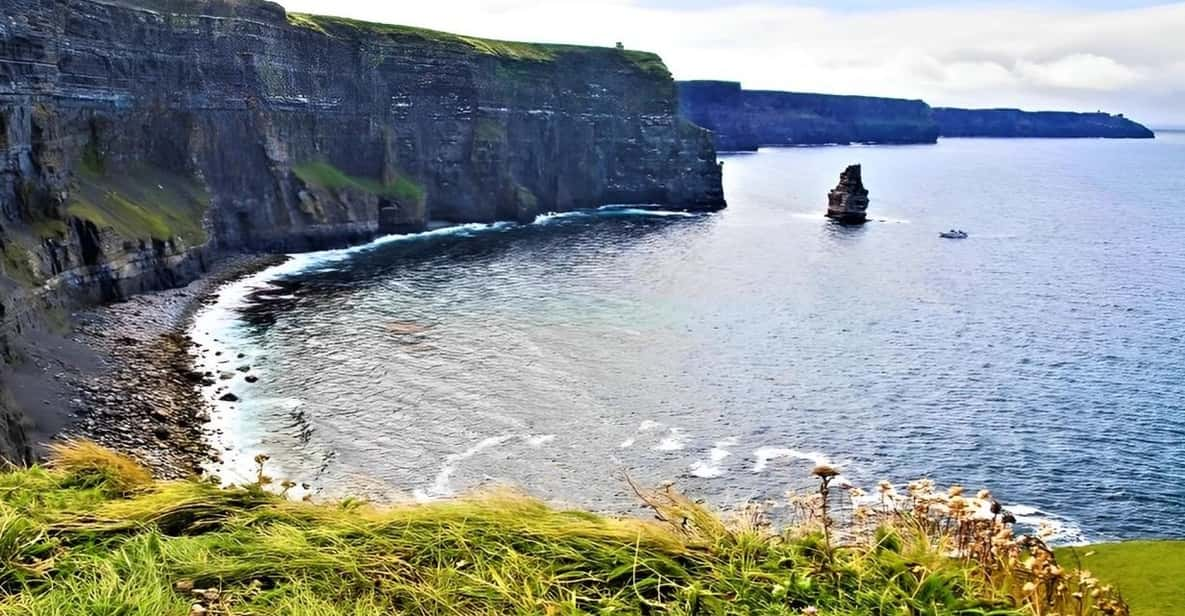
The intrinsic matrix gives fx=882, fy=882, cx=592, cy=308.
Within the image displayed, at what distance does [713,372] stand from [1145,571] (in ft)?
99.5

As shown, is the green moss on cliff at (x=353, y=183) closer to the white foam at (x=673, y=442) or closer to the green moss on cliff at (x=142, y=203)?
the green moss on cliff at (x=142, y=203)

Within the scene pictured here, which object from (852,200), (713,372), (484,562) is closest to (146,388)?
(713,372)

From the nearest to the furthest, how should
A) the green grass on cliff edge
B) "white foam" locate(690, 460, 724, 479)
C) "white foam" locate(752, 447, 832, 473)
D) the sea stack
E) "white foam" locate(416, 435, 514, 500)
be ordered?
the green grass on cliff edge < "white foam" locate(416, 435, 514, 500) < "white foam" locate(690, 460, 724, 479) < "white foam" locate(752, 447, 832, 473) < the sea stack

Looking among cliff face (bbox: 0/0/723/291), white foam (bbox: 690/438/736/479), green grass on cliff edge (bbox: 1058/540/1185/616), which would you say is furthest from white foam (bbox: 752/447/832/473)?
cliff face (bbox: 0/0/723/291)

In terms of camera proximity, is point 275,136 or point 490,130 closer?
point 275,136

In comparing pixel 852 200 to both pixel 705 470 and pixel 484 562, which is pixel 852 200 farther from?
pixel 484 562

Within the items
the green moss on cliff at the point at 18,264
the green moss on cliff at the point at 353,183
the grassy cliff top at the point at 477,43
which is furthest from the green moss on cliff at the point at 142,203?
the grassy cliff top at the point at 477,43

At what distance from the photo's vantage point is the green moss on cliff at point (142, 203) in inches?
2307

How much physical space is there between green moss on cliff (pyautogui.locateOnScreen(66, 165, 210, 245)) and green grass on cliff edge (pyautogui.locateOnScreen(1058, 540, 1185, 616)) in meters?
56.0

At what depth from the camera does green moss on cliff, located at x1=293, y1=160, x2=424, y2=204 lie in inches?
3622

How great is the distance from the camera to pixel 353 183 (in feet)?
318

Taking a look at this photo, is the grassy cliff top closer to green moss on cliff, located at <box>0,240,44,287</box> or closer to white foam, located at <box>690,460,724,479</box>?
green moss on cliff, located at <box>0,240,44,287</box>

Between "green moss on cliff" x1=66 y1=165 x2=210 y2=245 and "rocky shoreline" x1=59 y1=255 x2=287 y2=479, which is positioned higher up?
"green moss on cliff" x1=66 y1=165 x2=210 y2=245

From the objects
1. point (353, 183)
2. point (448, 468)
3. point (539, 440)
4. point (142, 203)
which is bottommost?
point (448, 468)
